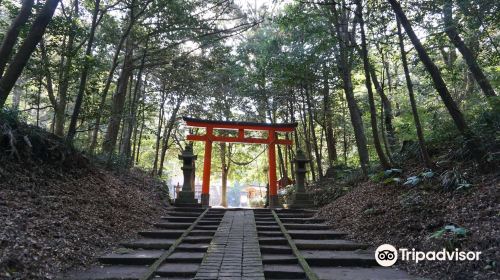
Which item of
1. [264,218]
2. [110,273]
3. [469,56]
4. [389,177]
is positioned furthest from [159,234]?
→ [469,56]

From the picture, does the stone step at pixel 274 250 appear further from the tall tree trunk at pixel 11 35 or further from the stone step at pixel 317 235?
the tall tree trunk at pixel 11 35

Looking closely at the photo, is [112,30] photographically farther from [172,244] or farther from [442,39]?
[442,39]

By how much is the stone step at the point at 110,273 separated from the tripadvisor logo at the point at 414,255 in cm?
336

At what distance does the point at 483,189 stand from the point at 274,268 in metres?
3.44

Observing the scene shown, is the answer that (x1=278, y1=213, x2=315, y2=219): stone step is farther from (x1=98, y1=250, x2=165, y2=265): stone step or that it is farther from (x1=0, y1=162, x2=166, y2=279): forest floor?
(x1=98, y1=250, x2=165, y2=265): stone step

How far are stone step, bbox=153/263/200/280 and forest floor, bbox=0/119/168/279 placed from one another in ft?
3.39

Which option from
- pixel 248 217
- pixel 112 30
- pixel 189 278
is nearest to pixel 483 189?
pixel 189 278

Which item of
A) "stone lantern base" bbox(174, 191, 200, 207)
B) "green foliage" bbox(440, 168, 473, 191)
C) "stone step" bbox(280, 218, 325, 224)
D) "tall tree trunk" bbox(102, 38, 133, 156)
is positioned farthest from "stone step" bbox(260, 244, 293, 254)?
"tall tree trunk" bbox(102, 38, 133, 156)

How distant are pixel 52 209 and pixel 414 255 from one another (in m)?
5.51

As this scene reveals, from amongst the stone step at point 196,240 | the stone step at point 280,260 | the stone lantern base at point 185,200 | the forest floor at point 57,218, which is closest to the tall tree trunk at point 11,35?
the forest floor at point 57,218

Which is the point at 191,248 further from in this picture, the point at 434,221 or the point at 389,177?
the point at 389,177

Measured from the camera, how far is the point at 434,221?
208 inches

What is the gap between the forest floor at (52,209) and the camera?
4102 millimetres

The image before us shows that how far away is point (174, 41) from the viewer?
12641 mm
